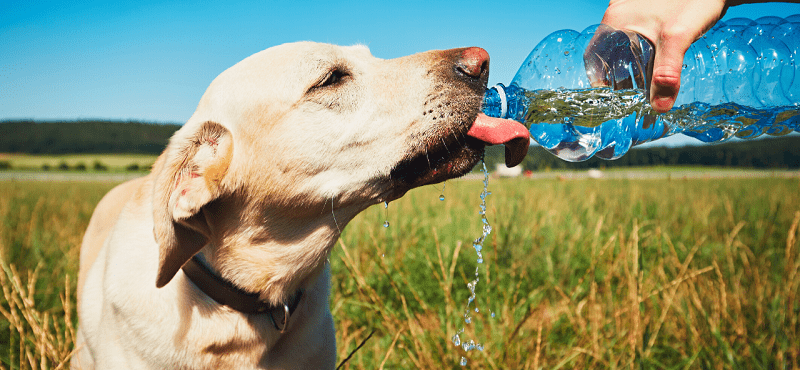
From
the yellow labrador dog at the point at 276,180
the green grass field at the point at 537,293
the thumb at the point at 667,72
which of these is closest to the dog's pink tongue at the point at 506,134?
the yellow labrador dog at the point at 276,180

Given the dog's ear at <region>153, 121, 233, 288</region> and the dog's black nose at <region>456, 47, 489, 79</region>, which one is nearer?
the dog's ear at <region>153, 121, 233, 288</region>

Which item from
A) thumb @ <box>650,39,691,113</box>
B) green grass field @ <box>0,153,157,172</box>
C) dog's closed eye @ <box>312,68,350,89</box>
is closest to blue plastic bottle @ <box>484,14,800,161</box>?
thumb @ <box>650,39,691,113</box>

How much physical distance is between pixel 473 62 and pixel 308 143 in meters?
0.73

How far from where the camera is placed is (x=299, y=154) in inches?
66.0

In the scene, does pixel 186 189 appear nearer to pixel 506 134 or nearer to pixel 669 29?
pixel 506 134

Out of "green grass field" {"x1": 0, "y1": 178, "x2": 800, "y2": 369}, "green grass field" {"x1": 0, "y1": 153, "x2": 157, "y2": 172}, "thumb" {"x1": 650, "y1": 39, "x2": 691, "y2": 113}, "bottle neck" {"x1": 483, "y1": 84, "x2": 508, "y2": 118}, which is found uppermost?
"thumb" {"x1": 650, "y1": 39, "x2": 691, "y2": 113}

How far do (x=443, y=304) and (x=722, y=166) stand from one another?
73.9ft

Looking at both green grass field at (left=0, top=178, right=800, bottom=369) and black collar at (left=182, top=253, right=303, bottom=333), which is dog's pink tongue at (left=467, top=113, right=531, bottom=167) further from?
black collar at (left=182, top=253, right=303, bottom=333)

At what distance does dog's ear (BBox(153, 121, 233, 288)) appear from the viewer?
56.2 inches

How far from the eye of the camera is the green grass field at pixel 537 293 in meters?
2.02

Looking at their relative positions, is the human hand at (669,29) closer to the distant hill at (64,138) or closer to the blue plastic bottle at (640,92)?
the blue plastic bottle at (640,92)

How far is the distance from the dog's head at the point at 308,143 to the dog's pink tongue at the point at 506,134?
2 centimetres

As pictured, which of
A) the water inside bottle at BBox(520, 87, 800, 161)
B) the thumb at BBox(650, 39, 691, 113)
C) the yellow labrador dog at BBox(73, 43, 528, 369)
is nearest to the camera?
the thumb at BBox(650, 39, 691, 113)

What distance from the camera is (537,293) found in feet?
9.37
